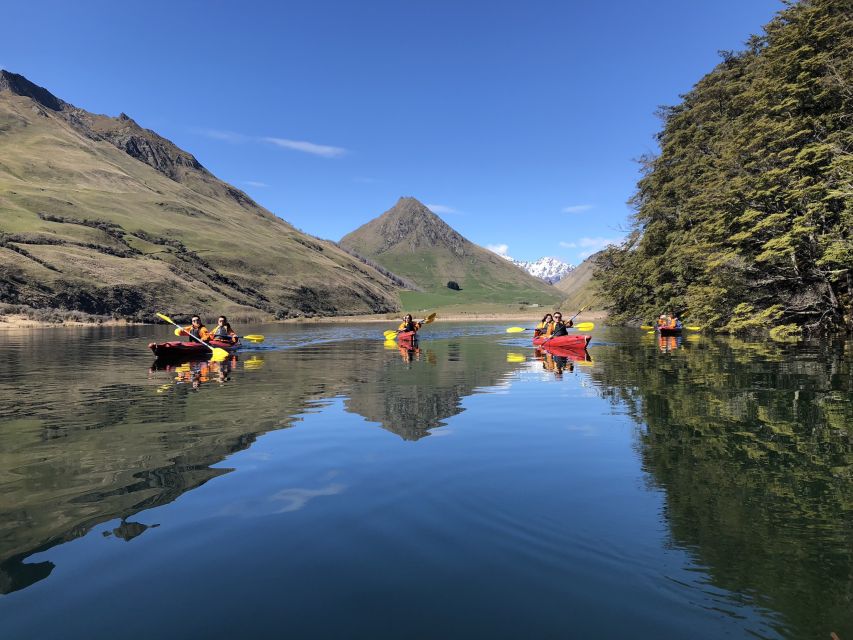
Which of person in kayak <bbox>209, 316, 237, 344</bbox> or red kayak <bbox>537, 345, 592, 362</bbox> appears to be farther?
person in kayak <bbox>209, 316, 237, 344</bbox>

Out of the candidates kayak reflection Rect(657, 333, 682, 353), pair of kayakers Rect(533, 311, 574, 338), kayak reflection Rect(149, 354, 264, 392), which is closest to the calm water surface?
kayak reflection Rect(149, 354, 264, 392)

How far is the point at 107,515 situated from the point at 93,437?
616 cm

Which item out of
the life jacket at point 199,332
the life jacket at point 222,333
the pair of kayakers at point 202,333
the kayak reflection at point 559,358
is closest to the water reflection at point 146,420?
the kayak reflection at point 559,358

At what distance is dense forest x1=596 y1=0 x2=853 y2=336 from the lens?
32719 mm

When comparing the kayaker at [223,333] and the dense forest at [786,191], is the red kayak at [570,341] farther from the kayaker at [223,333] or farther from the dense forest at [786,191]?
the kayaker at [223,333]

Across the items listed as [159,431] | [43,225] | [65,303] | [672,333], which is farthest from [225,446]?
[43,225]

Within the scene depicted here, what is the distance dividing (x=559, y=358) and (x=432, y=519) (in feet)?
94.4

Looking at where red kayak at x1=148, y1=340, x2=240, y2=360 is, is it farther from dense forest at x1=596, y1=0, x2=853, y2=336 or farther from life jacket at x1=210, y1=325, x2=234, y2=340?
dense forest at x1=596, y1=0, x2=853, y2=336

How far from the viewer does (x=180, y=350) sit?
32.7 m

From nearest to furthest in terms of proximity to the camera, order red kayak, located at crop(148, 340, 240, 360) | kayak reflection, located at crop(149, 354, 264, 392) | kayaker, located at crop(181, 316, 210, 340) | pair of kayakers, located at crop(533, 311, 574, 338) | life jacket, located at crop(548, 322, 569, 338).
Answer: kayak reflection, located at crop(149, 354, 264, 392), red kayak, located at crop(148, 340, 240, 360), kayaker, located at crop(181, 316, 210, 340), life jacket, located at crop(548, 322, 569, 338), pair of kayakers, located at crop(533, 311, 574, 338)

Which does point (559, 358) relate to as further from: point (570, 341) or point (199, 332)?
point (199, 332)

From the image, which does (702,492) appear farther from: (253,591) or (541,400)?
(541,400)

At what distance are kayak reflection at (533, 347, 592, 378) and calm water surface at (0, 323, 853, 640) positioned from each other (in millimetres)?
10774

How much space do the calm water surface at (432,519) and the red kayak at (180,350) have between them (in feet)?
45.5
